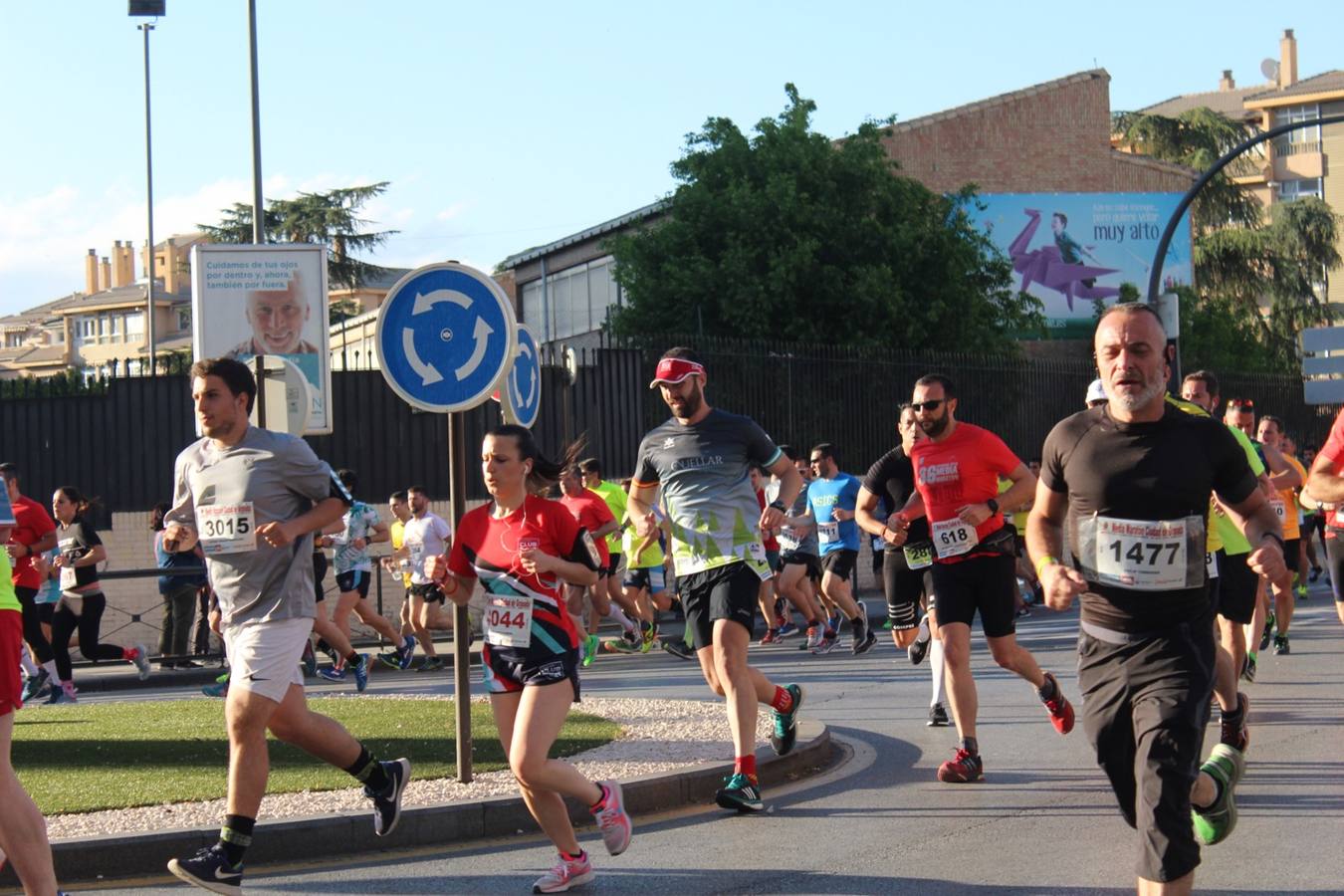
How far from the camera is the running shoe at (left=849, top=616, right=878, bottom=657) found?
641 inches

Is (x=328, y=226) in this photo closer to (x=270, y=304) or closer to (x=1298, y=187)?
(x=270, y=304)

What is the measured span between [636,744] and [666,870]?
2810 millimetres

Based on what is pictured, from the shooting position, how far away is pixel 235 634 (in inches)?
252

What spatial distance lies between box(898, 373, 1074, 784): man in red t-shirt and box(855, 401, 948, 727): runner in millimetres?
223

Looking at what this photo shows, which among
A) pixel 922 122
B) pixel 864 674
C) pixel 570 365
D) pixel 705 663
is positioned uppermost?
pixel 922 122

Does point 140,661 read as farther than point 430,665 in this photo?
No

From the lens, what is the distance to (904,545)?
31.1ft

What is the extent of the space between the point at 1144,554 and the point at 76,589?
40.3 feet

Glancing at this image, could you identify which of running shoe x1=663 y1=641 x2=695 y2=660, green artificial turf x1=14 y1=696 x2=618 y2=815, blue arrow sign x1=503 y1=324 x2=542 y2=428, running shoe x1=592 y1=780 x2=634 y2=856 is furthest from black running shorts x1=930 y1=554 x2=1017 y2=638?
running shoe x1=663 y1=641 x2=695 y2=660

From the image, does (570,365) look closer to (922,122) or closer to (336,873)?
(336,873)

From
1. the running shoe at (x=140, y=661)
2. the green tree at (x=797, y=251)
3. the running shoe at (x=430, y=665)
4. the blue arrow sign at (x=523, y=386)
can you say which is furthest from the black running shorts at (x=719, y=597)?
the green tree at (x=797, y=251)

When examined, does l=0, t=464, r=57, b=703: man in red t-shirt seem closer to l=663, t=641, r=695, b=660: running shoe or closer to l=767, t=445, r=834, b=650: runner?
l=663, t=641, r=695, b=660: running shoe

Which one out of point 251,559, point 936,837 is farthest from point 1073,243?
point 251,559

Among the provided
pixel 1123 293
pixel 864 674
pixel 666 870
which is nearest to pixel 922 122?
pixel 1123 293
